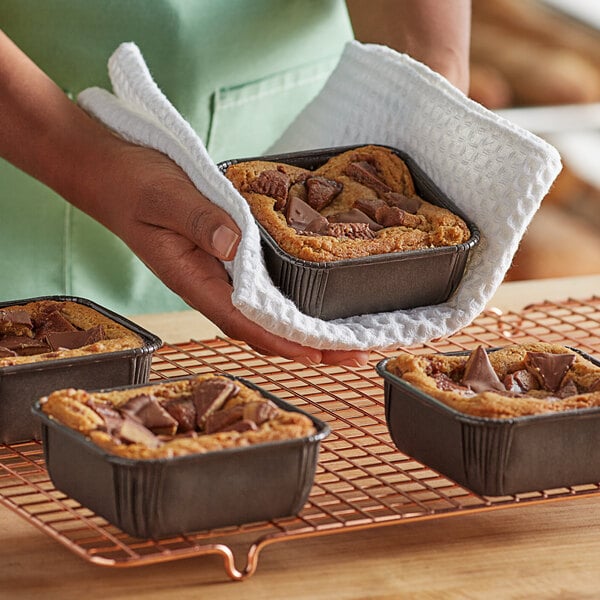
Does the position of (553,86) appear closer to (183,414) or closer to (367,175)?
(367,175)

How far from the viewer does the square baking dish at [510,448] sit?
1.06 meters

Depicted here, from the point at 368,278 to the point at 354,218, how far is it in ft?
0.32

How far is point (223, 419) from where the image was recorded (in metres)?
1.04

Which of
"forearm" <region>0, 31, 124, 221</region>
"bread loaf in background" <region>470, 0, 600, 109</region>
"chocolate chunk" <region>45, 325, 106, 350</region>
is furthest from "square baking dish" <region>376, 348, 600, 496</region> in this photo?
"bread loaf in background" <region>470, 0, 600, 109</region>

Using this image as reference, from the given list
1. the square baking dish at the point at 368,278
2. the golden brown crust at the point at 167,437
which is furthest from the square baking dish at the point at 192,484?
the square baking dish at the point at 368,278

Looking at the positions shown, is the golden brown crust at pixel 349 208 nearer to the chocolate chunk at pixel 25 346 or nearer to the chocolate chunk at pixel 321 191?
the chocolate chunk at pixel 321 191

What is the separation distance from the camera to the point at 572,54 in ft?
10.2

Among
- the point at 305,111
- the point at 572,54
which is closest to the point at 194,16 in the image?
the point at 305,111

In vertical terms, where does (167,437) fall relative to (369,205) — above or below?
below

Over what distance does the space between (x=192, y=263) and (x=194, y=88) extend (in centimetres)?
59

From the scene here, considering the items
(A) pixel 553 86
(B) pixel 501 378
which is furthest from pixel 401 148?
(A) pixel 553 86

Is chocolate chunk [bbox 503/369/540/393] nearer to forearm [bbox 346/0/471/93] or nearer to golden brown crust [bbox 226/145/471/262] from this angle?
golden brown crust [bbox 226/145/471/262]

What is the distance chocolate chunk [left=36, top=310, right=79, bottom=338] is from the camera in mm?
1294

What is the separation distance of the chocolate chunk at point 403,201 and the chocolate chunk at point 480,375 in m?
0.25
